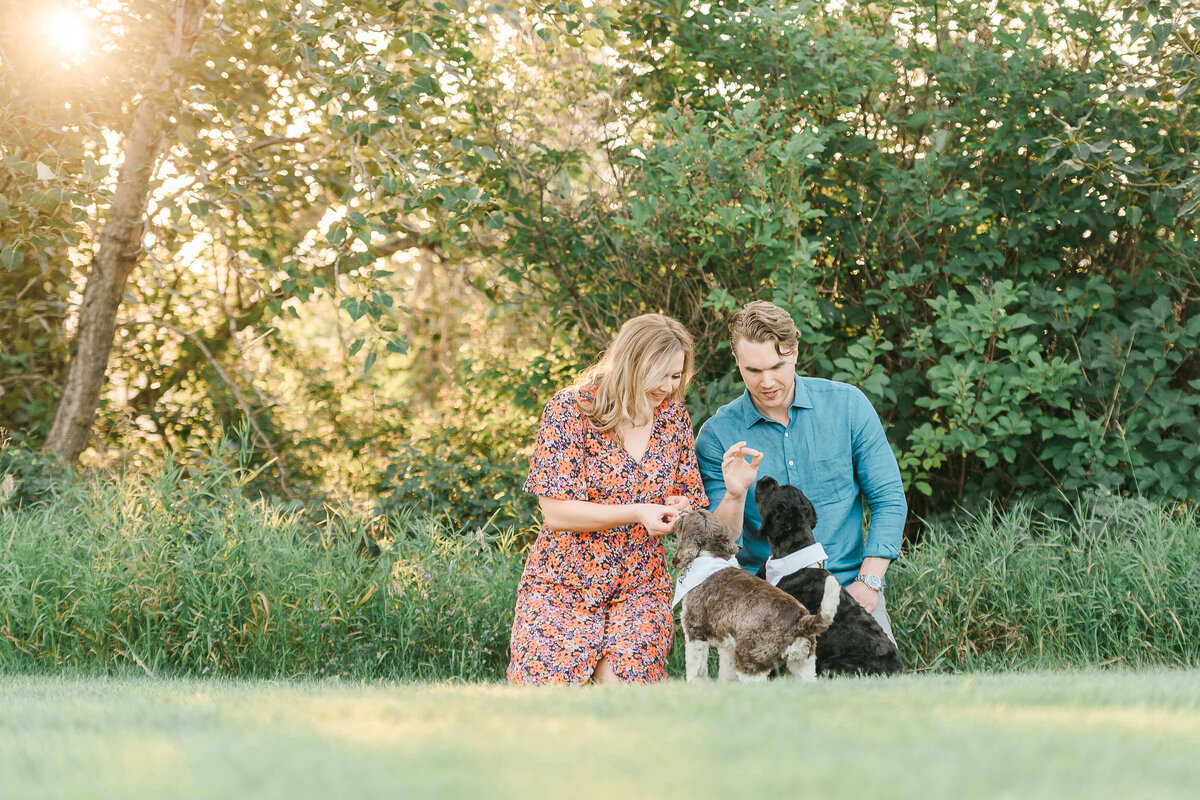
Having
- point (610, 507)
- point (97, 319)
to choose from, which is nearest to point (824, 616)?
point (610, 507)

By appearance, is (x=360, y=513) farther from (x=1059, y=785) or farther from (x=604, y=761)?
(x=1059, y=785)

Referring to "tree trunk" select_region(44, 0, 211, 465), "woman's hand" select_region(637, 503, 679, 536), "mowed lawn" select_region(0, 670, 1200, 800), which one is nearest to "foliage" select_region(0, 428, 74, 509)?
"tree trunk" select_region(44, 0, 211, 465)

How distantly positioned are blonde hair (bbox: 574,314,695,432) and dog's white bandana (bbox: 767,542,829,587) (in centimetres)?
95

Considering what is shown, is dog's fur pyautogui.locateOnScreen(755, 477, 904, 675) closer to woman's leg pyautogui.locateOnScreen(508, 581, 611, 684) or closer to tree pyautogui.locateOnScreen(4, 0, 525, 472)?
woman's leg pyautogui.locateOnScreen(508, 581, 611, 684)

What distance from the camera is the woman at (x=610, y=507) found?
4664mm

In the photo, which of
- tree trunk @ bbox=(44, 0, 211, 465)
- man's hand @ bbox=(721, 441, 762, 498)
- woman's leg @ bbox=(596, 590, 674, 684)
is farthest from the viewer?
tree trunk @ bbox=(44, 0, 211, 465)

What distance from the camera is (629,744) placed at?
2367 millimetres

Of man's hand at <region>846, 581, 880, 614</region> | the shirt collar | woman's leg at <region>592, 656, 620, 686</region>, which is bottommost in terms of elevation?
woman's leg at <region>592, 656, 620, 686</region>

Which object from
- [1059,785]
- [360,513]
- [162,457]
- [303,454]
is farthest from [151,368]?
[1059,785]

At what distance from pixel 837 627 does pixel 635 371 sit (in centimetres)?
139

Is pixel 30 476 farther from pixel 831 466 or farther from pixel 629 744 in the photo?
pixel 629 744

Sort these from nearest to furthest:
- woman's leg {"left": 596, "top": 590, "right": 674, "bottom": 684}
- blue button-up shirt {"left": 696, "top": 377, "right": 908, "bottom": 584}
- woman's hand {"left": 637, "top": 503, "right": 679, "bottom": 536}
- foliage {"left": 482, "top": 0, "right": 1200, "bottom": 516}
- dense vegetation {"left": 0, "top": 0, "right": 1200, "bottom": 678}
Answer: woman's hand {"left": 637, "top": 503, "right": 679, "bottom": 536} < woman's leg {"left": 596, "top": 590, "right": 674, "bottom": 684} < blue button-up shirt {"left": 696, "top": 377, "right": 908, "bottom": 584} < dense vegetation {"left": 0, "top": 0, "right": 1200, "bottom": 678} < foliage {"left": 482, "top": 0, "right": 1200, "bottom": 516}

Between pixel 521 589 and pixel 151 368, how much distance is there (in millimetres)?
6439

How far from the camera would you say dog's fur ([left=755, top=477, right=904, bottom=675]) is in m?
4.19
